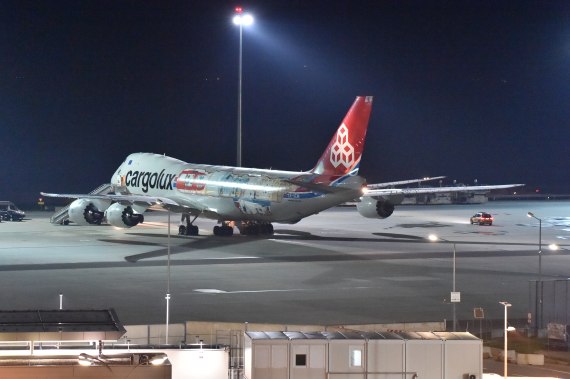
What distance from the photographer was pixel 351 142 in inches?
2721

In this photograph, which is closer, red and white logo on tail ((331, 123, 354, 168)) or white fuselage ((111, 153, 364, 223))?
white fuselage ((111, 153, 364, 223))

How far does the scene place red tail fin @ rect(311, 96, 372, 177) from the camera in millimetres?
68875

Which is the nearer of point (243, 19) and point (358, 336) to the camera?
point (358, 336)

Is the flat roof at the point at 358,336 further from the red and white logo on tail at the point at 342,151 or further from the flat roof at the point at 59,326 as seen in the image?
the red and white logo on tail at the point at 342,151

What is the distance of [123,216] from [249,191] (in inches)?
353

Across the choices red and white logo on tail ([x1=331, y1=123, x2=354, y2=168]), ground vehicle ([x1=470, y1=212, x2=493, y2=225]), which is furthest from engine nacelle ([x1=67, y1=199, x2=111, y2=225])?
ground vehicle ([x1=470, y1=212, x2=493, y2=225])

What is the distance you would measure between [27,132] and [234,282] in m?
150

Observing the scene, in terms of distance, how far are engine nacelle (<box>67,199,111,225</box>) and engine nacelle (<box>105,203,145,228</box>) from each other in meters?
3.73

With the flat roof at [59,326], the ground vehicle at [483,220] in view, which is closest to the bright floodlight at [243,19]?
the ground vehicle at [483,220]

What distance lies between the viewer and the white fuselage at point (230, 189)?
6856 centimetres

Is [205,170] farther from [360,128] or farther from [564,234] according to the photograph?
[564,234]

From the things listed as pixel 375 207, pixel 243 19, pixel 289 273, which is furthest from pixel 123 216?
pixel 243 19

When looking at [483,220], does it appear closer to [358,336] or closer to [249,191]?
[249,191]

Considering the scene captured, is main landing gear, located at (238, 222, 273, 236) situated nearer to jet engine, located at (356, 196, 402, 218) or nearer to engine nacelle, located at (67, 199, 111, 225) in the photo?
jet engine, located at (356, 196, 402, 218)
